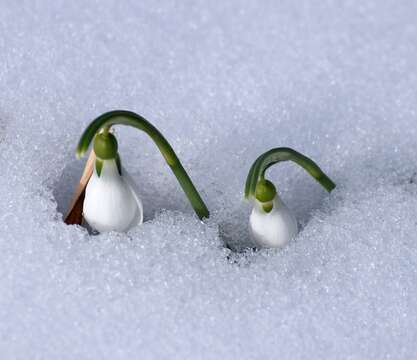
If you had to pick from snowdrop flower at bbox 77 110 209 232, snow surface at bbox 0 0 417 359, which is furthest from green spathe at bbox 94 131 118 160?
snow surface at bbox 0 0 417 359

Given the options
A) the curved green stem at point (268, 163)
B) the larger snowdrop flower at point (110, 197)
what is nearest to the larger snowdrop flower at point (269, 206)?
the curved green stem at point (268, 163)

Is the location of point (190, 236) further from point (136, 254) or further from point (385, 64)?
point (385, 64)

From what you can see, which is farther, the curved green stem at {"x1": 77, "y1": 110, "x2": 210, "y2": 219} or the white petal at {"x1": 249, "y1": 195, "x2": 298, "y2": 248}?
the white petal at {"x1": 249, "y1": 195, "x2": 298, "y2": 248}

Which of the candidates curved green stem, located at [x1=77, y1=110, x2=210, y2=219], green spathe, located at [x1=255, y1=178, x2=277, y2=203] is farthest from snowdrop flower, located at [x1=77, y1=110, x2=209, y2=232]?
green spathe, located at [x1=255, y1=178, x2=277, y2=203]

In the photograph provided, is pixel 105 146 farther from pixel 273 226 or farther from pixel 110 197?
pixel 273 226

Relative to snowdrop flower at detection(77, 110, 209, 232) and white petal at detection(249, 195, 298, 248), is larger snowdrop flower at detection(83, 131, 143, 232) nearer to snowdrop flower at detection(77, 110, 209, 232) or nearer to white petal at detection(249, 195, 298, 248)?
snowdrop flower at detection(77, 110, 209, 232)

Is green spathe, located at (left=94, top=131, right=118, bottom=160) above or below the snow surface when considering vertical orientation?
above

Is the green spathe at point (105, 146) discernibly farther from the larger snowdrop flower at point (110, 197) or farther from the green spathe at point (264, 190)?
the green spathe at point (264, 190)

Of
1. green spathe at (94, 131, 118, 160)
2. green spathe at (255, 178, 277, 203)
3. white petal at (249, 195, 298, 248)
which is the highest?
green spathe at (94, 131, 118, 160)

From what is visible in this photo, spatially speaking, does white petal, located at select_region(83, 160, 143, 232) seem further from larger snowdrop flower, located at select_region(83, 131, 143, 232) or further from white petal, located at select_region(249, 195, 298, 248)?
white petal, located at select_region(249, 195, 298, 248)
